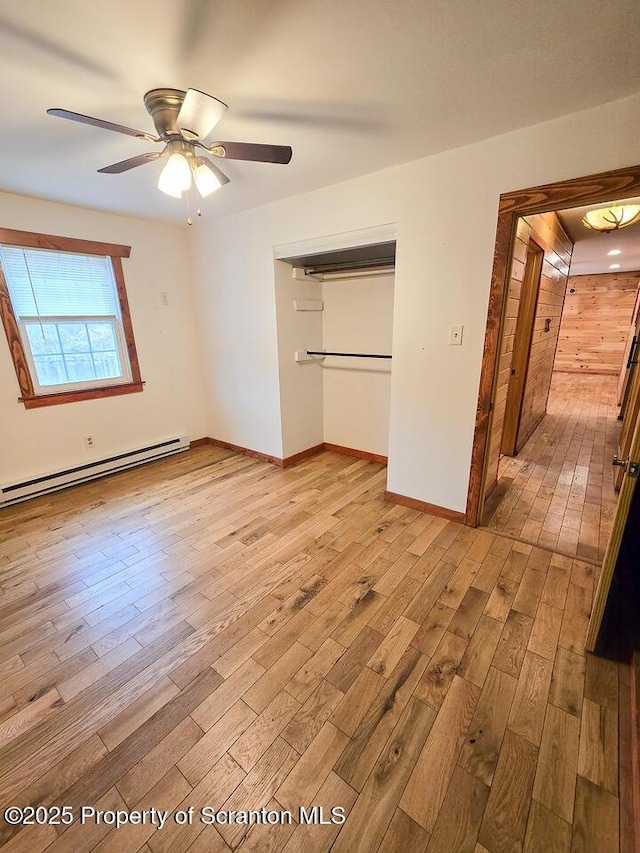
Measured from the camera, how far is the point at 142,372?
365cm

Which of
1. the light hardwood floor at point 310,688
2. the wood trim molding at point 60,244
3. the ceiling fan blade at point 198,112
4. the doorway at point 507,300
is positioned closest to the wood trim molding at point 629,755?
the light hardwood floor at point 310,688

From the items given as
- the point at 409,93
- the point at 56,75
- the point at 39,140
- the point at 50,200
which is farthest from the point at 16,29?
the point at 50,200

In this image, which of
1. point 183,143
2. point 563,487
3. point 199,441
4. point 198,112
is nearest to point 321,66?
point 198,112

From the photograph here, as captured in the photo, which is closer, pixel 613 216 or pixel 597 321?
pixel 613 216

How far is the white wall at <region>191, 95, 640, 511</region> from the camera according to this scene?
176cm

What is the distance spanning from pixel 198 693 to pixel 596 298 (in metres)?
10.3

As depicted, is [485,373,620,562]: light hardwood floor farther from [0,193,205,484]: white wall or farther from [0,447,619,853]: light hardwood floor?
[0,193,205,484]: white wall

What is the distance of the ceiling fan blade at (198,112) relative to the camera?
49.5 inches

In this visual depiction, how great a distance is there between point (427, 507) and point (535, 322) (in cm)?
227

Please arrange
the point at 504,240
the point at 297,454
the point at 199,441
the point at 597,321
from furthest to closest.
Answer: the point at 597,321 < the point at 199,441 < the point at 297,454 < the point at 504,240

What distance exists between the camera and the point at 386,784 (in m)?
1.13

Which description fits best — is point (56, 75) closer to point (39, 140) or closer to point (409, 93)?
point (39, 140)

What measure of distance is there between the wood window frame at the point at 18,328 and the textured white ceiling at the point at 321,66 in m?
0.86

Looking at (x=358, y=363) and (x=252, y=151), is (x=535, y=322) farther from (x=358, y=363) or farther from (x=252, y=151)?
(x=252, y=151)
